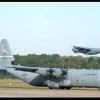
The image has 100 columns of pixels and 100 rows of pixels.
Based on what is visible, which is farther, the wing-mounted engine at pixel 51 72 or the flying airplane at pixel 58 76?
the wing-mounted engine at pixel 51 72

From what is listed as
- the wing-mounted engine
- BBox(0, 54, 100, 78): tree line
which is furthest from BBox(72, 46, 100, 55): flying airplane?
BBox(0, 54, 100, 78): tree line

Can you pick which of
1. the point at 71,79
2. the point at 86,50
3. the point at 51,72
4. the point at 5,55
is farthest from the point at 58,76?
the point at 86,50

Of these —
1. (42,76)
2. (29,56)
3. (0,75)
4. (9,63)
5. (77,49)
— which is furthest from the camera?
(29,56)

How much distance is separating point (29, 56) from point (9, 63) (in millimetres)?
94603

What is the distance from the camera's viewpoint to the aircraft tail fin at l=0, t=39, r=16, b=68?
1507 inches

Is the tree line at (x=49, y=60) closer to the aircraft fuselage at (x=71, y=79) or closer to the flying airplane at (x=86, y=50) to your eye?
the flying airplane at (x=86, y=50)

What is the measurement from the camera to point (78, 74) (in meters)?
32.3

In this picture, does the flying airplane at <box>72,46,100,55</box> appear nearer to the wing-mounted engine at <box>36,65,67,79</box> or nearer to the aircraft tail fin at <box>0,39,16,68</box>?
the aircraft tail fin at <box>0,39,16,68</box>

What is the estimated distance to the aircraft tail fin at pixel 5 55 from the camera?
38.3 meters

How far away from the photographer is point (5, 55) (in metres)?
39.3

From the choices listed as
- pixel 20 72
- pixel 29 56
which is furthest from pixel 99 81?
pixel 29 56

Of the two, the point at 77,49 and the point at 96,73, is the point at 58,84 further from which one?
the point at 77,49

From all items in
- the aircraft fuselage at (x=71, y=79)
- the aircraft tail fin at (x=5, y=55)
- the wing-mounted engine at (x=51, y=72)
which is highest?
the aircraft tail fin at (x=5, y=55)

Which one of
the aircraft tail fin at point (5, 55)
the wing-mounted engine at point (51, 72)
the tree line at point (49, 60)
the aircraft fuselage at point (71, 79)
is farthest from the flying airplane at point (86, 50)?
the tree line at point (49, 60)
